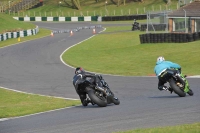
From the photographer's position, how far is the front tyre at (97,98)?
1545 centimetres

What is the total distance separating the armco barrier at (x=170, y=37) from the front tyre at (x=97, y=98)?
81.6 feet

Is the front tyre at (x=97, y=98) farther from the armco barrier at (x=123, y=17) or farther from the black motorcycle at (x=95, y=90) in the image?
the armco barrier at (x=123, y=17)

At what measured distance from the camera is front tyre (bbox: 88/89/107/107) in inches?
608

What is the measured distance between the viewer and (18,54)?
4056 centimetres

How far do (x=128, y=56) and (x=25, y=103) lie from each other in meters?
17.8

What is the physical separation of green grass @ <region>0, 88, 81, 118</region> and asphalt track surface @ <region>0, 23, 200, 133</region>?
38.1 inches

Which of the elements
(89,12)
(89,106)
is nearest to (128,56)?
(89,106)

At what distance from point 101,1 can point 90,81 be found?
82695 mm

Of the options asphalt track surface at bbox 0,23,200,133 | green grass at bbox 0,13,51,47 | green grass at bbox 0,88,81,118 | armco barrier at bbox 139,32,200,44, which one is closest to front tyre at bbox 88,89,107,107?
asphalt track surface at bbox 0,23,200,133

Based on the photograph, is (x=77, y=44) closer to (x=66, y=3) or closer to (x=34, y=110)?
(x=34, y=110)

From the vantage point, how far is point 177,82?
1688 cm

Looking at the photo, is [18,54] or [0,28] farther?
[0,28]

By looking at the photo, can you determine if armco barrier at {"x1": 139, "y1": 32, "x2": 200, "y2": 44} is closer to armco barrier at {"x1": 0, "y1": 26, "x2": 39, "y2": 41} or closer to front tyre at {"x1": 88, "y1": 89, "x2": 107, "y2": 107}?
armco barrier at {"x1": 0, "y1": 26, "x2": 39, "y2": 41}

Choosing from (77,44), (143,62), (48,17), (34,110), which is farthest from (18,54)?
(48,17)
